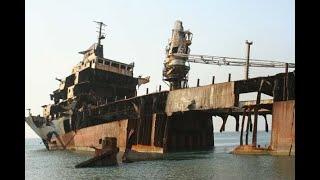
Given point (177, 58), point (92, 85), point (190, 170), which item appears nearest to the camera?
point (190, 170)

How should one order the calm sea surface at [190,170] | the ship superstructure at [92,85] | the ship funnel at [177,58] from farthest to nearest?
the ship superstructure at [92,85] → the ship funnel at [177,58] → the calm sea surface at [190,170]

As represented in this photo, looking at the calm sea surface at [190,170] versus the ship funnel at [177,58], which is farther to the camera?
the ship funnel at [177,58]

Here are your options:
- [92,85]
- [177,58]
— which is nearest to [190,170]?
[177,58]

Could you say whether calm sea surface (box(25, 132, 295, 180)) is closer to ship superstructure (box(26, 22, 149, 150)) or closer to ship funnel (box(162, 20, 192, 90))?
ship funnel (box(162, 20, 192, 90))

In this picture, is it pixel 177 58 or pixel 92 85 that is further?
pixel 92 85

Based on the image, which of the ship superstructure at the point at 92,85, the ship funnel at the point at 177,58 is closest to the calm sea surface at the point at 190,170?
the ship funnel at the point at 177,58

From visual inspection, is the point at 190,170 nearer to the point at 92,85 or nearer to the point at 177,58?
the point at 177,58

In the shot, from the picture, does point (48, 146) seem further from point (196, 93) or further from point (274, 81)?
point (274, 81)

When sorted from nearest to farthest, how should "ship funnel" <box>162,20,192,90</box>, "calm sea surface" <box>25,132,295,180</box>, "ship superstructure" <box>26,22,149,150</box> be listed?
"calm sea surface" <box>25,132,295,180</box>
"ship funnel" <box>162,20,192,90</box>
"ship superstructure" <box>26,22,149,150</box>

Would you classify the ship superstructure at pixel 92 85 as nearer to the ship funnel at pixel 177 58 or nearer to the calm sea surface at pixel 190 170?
the ship funnel at pixel 177 58

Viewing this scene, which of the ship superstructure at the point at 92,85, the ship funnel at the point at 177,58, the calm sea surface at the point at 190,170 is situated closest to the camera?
the calm sea surface at the point at 190,170

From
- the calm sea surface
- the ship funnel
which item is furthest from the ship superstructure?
the calm sea surface

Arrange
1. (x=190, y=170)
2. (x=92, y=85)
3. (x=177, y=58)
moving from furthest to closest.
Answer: (x=92, y=85) → (x=177, y=58) → (x=190, y=170)
